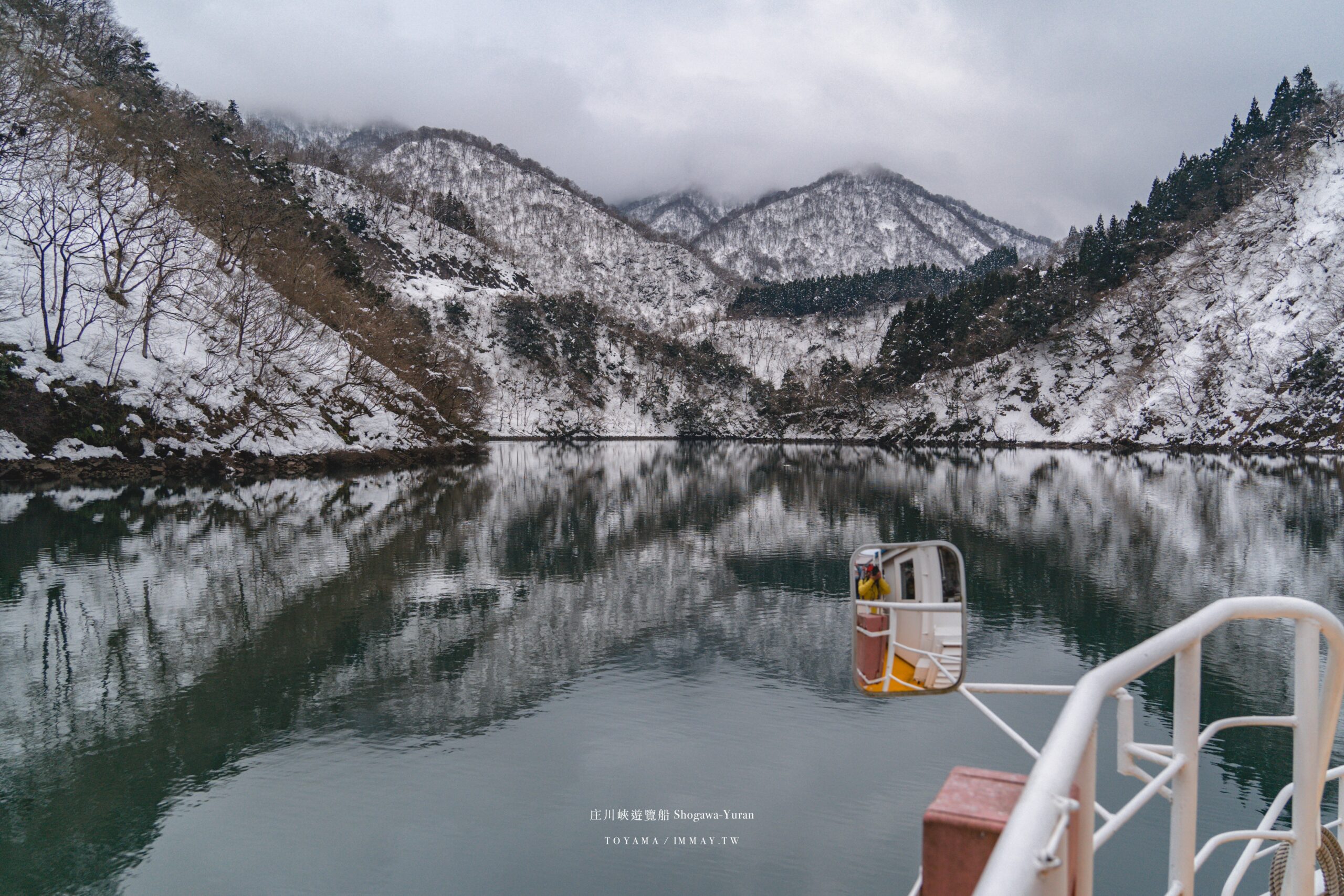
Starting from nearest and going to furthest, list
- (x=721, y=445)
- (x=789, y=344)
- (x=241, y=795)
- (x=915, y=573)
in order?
(x=915, y=573), (x=241, y=795), (x=721, y=445), (x=789, y=344)

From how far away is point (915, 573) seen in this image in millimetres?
3717

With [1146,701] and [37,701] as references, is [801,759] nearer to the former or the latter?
[1146,701]

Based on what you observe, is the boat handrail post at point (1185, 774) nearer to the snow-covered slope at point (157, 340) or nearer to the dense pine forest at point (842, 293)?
the snow-covered slope at point (157, 340)

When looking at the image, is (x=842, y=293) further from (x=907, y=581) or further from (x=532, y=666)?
(x=907, y=581)

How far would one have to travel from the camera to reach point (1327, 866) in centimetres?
371

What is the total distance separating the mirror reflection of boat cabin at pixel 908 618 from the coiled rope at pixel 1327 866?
1.72 m

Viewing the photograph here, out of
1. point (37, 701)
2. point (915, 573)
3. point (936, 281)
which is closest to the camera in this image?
point (915, 573)

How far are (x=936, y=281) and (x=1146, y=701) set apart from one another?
161116 mm

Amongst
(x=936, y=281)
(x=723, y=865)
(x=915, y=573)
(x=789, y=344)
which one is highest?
(x=936, y=281)

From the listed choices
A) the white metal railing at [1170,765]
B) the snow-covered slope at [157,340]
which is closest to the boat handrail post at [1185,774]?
the white metal railing at [1170,765]

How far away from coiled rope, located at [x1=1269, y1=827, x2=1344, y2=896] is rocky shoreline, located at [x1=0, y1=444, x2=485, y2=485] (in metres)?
44.6

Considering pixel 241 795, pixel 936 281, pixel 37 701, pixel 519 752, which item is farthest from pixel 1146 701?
pixel 936 281

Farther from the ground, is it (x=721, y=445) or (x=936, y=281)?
(x=936, y=281)

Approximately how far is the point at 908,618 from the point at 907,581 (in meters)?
0.17
